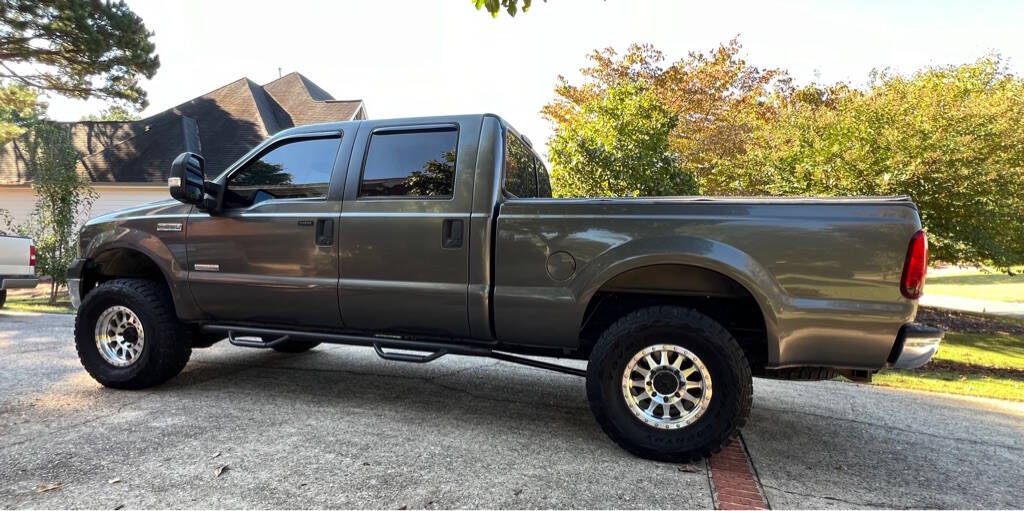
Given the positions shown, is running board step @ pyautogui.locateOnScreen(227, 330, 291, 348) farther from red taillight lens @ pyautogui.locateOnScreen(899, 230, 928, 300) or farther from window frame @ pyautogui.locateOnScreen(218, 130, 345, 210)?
red taillight lens @ pyautogui.locateOnScreen(899, 230, 928, 300)

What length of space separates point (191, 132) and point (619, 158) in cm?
1590

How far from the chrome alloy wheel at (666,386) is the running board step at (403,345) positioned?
369mm

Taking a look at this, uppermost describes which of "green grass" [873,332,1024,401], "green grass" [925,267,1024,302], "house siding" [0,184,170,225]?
"house siding" [0,184,170,225]

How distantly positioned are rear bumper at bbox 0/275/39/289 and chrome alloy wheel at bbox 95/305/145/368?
6.82 m

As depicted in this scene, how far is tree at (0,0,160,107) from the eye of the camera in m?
15.3

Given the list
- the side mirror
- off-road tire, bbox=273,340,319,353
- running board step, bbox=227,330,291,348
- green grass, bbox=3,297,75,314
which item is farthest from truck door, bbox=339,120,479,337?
green grass, bbox=3,297,75,314

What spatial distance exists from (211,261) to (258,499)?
2291 mm

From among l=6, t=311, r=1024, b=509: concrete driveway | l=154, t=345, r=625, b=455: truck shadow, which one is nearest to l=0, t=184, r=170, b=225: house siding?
l=6, t=311, r=1024, b=509: concrete driveway

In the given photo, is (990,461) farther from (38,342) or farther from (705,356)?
(38,342)

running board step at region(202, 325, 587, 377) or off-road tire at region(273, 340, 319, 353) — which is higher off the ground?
running board step at region(202, 325, 587, 377)

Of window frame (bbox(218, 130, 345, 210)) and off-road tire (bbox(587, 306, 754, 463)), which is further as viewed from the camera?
window frame (bbox(218, 130, 345, 210))

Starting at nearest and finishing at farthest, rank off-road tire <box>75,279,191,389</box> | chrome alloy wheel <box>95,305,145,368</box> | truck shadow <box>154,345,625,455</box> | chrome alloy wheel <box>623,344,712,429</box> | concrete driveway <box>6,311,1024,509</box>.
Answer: concrete driveway <box>6,311,1024,509</box> → chrome alloy wheel <box>623,344,712,429</box> → truck shadow <box>154,345,625,455</box> → off-road tire <box>75,279,191,389</box> → chrome alloy wheel <box>95,305,145,368</box>

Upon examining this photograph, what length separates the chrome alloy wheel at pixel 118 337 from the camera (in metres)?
4.46

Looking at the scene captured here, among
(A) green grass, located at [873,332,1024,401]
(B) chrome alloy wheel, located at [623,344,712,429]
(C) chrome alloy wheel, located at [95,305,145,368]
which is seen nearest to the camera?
(B) chrome alloy wheel, located at [623,344,712,429]
